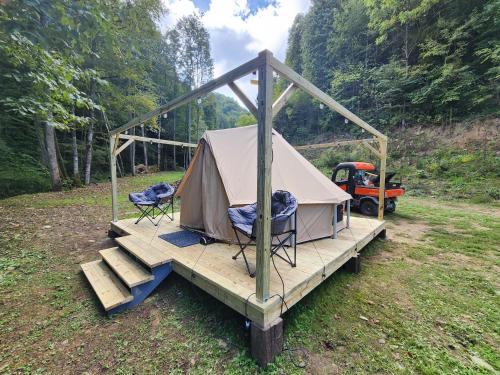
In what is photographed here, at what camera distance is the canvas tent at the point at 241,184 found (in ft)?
11.0

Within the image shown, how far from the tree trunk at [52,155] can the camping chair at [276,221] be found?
26.9ft

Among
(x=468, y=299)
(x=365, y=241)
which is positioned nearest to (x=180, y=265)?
(x=365, y=241)

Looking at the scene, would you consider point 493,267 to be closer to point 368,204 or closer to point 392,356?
point 392,356

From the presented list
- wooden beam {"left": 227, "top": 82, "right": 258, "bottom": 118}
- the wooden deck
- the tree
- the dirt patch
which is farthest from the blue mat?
the tree

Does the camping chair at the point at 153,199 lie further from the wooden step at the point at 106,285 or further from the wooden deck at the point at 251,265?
the wooden step at the point at 106,285

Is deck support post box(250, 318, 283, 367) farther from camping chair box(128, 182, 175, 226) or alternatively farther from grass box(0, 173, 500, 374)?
camping chair box(128, 182, 175, 226)

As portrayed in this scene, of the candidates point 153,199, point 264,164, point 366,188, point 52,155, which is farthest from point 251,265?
point 52,155

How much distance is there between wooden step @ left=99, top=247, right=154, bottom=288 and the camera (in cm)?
255

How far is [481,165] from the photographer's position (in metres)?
8.04

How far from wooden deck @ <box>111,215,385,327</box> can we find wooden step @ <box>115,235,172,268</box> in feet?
0.05

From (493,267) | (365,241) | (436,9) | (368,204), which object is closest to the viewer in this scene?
(493,267)

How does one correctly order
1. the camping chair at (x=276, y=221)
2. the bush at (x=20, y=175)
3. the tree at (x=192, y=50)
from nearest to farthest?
1. the camping chair at (x=276, y=221)
2. the bush at (x=20, y=175)
3. the tree at (x=192, y=50)

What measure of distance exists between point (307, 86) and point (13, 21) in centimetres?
366

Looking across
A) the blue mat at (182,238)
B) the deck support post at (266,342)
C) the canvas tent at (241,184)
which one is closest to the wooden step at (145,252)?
the blue mat at (182,238)
